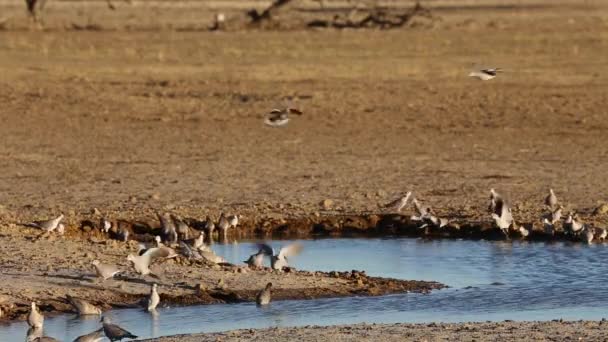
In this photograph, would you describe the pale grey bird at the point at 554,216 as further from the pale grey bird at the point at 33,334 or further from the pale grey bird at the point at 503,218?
the pale grey bird at the point at 33,334

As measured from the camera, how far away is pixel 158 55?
34.0 metres

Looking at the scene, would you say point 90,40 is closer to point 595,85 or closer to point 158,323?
point 595,85

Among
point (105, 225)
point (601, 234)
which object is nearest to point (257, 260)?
point (105, 225)

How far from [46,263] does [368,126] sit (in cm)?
1017

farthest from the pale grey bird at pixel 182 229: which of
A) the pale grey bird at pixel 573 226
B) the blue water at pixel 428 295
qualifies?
the pale grey bird at pixel 573 226

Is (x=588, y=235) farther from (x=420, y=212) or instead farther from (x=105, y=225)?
(x=105, y=225)

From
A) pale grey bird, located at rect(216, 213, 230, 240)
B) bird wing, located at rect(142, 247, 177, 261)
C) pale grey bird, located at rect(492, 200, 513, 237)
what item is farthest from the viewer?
pale grey bird, located at rect(216, 213, 230, 240)

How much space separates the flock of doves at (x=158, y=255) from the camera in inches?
324

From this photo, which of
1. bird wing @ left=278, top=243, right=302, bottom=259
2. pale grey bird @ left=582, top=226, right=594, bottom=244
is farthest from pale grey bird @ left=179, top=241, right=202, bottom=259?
pale grey bird @ left=582, top=226, right=594, bottom=244

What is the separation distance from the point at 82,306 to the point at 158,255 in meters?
1.07

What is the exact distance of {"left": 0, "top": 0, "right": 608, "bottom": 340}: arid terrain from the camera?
11320 millimetres

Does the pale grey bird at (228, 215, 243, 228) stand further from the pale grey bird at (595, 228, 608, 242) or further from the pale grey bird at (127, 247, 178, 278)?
the pale grey bird at (595, 228, 608, 242)

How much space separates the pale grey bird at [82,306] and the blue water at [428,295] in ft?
0.27

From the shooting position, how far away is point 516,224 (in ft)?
41.2
